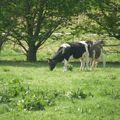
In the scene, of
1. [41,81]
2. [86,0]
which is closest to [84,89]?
[41,81]

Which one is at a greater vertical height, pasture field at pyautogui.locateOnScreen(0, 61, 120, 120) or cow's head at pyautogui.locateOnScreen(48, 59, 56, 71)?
cow's head at pyautogui.locateOnScreen(48, 59, 56, 71)

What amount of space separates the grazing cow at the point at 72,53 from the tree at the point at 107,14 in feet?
18.4

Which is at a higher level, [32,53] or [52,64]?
[32,53]

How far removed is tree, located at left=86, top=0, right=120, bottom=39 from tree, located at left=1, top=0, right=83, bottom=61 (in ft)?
3.64

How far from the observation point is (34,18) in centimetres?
2961

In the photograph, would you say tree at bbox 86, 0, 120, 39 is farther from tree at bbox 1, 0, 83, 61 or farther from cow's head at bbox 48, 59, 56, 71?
cow's head at bbox 48, 59, 56, 71

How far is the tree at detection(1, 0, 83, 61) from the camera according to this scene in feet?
94.2

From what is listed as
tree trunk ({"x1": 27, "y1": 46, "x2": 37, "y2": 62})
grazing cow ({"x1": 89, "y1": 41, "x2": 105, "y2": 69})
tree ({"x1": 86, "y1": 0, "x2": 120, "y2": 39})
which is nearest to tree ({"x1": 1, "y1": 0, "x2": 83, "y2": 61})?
tree trunk ({"x1": 27, "y1": 46, "x2": 37, "y2": 62})

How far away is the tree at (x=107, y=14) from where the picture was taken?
28.6 m

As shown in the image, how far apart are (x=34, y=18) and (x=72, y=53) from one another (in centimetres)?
705

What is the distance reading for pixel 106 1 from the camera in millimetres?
28750

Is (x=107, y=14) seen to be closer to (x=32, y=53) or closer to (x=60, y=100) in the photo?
(x=32, y=53)

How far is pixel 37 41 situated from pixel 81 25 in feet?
9.38

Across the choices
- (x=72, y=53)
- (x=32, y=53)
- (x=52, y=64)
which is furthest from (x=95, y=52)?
(x=32, y=53)
